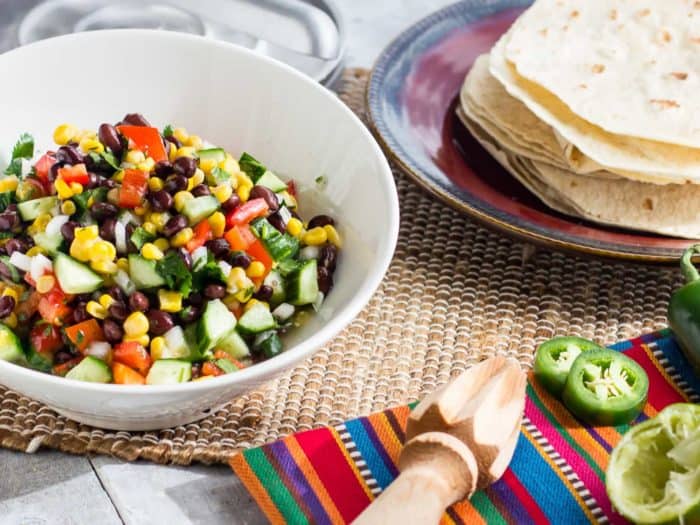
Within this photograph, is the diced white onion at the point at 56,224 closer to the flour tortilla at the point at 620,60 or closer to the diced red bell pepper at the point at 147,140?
the diced red bell pepper at the point at 147,140

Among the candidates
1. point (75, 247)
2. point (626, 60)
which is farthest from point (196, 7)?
point (75, 247)

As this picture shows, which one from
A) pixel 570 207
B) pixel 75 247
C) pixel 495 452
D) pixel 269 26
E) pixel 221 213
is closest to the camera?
pixel 495 452

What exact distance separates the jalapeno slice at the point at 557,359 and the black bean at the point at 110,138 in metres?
1.37

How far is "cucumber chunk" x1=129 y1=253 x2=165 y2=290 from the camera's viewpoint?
2.58 meters

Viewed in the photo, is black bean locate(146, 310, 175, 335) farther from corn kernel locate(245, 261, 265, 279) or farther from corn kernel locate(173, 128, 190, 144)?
corn kernel locate(173, 128, 190, 144)

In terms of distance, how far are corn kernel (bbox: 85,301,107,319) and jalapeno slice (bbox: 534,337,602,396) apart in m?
1.24

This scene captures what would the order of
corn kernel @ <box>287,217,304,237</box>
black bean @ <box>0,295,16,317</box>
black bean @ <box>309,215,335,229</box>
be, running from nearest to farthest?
black bean @ <box>0,295,16,317</box>, corn kernel @ <box>287,217,304,237</box>, black bean @ <box>309,215,335,229</box>

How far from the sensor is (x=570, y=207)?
3344 millimetres

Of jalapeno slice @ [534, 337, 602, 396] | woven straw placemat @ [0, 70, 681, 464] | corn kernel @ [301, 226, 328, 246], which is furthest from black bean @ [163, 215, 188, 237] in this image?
jalapeno slice @ [534, 337, 602, 396]

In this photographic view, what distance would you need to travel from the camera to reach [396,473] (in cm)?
258

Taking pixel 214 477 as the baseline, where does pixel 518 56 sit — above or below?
above

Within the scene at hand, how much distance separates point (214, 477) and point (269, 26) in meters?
2.53

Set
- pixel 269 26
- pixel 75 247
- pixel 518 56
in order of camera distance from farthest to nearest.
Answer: pixel 269 26
pixel 518 56
pixel 75 247

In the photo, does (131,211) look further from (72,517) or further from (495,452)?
(495,452)
